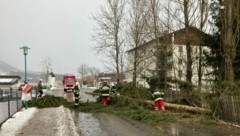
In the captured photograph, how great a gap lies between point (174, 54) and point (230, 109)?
1904cm

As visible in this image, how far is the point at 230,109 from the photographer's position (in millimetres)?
14945

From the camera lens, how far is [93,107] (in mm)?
23859

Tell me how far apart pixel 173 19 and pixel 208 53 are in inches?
152

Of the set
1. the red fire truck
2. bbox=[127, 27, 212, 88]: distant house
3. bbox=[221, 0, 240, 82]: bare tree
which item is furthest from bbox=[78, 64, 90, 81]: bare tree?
bbox=[221, 0, 240, 82]: bare tree

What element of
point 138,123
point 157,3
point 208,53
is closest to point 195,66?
point 208,53

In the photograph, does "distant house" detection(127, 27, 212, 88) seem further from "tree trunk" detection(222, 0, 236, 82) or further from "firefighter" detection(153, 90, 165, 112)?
"firefighter" detection(153, 90, 165, 112)

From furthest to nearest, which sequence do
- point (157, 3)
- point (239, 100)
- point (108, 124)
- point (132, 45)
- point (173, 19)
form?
point (132, 45), point (157, 3), point (173, 19), point (108, 124), point (239, 100)

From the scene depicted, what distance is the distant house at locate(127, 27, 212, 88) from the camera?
95.4 ft

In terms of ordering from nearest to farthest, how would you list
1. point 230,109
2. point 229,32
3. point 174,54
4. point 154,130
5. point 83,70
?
point 154,130 → point 230,109 → point 229,32 → point 174,54 → point 83,70

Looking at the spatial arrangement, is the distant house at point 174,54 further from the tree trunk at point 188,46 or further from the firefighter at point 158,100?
the firefighter at point 158,100

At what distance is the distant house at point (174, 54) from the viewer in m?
29.1

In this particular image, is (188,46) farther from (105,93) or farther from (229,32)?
(229,32)

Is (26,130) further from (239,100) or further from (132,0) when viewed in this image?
(132,0)

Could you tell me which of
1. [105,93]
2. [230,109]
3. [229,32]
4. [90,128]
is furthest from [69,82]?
[230,109]
